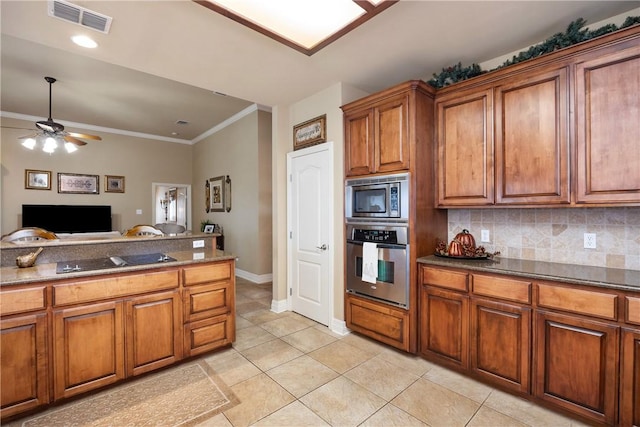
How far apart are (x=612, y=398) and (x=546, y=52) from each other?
2.28m

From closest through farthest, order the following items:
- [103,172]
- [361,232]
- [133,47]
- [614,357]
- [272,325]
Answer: [614,357] → [133,47] → [361,232] → [272,325] → [103,172]

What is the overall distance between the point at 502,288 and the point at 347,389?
1.35 m

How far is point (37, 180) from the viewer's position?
229 inches

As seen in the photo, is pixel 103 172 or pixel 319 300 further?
pixel 103 172

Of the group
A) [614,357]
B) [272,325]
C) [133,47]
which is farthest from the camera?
[272,325]

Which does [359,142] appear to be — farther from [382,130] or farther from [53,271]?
[53,271]

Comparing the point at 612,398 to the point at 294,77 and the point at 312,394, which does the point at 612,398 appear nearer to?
the point at 312,394

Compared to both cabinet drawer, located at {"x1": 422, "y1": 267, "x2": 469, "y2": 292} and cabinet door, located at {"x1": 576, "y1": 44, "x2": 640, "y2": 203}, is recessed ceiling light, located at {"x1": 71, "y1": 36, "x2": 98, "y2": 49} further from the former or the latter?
cabinet door, located at {"x1": 576, "y1": 44, "x2": 640, "y2": 203}

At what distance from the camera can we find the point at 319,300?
3.46 m

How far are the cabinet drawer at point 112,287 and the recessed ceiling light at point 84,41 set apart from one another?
1864mm

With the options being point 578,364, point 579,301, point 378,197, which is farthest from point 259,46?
point 578,364

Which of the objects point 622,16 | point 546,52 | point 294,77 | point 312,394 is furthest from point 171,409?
point 622,16

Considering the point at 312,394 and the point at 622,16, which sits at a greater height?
the point at 622,16

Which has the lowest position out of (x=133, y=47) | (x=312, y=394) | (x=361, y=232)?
(x=312, y=394)
